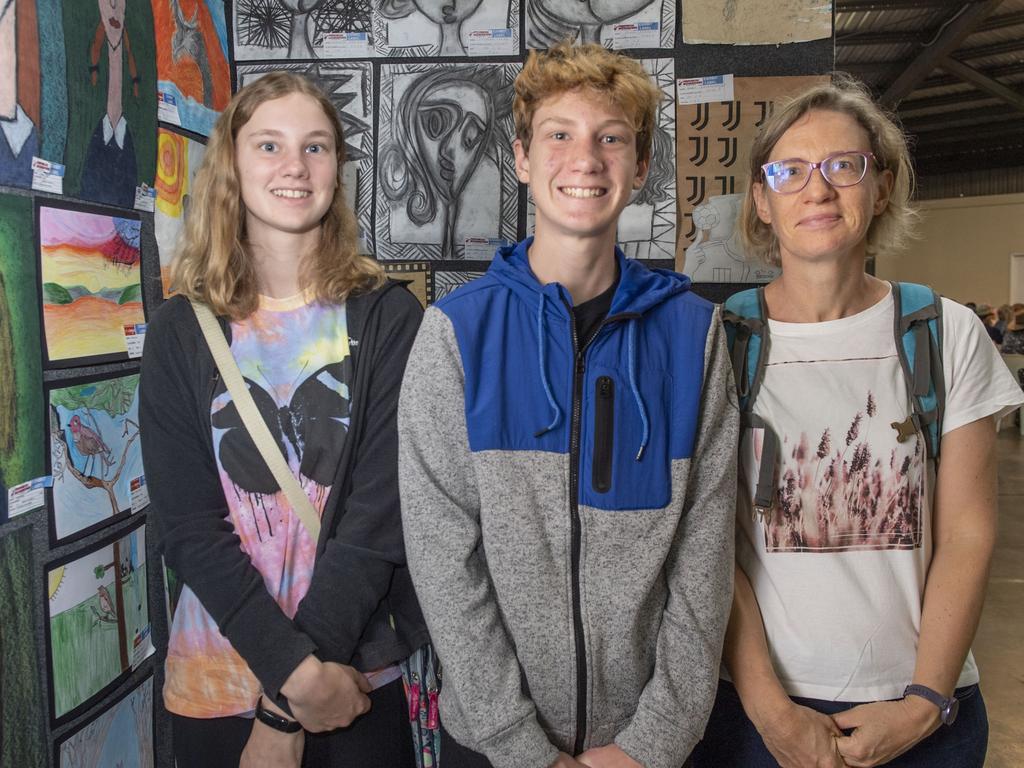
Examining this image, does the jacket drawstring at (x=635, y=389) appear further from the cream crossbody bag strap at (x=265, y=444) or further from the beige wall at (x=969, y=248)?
the beige wall at (x=969, y=248)

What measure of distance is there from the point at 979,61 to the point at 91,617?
9656mm

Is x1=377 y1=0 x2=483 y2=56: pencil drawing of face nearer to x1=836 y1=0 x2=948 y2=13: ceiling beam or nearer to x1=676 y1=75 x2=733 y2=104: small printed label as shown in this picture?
x1=676 y1=75 x2=733 y2=104: small printed label

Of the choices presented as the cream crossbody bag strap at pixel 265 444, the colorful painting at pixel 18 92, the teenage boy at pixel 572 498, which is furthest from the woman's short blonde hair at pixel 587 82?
the colorful painting at pixel 18 92

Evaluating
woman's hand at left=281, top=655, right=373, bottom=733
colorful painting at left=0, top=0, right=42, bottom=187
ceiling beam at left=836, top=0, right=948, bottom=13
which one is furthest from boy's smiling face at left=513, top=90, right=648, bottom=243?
ceiling beam at left=836, top=0, right=948, bottom=13

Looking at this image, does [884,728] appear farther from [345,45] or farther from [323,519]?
[345,45]

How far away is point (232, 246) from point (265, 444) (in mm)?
369

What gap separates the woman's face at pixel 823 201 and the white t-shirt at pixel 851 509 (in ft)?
0.56

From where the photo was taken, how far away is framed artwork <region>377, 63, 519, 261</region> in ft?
7.73

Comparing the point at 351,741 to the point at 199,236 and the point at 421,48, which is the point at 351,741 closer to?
the point at 199,236

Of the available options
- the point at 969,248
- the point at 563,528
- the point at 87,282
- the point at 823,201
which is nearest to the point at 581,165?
the point at 823,201

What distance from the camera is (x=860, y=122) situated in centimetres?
141

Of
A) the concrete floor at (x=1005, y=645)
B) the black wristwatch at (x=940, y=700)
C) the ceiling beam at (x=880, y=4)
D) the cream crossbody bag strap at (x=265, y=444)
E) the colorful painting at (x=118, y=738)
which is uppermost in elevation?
the ceiling beam at (x=880, y=4)

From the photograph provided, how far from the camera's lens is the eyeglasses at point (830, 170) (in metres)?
1.37

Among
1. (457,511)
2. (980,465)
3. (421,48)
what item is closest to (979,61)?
(421,48)
